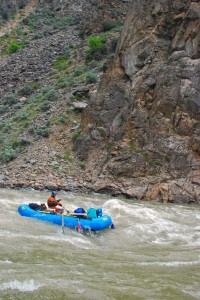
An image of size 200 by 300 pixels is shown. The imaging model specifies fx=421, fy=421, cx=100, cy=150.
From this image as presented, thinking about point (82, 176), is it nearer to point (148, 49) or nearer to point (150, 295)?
point (148, 49)

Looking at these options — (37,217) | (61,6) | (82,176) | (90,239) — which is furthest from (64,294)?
(61,6)

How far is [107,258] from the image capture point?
908cm

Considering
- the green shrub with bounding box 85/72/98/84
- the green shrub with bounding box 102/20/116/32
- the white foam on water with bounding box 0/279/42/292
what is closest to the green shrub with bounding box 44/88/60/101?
the green shrub with bounding box 85/72/98/84

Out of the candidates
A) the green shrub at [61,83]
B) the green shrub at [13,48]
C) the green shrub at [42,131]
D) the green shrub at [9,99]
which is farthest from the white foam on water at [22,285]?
the green shrub at [13,48]

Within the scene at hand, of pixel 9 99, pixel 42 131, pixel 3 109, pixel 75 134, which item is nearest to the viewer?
pixel 75 134

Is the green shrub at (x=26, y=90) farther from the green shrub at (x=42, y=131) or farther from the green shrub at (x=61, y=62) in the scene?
the green shrub at (x=42, y=131)

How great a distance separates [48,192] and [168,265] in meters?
10.5

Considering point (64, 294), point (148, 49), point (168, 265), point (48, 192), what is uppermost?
point (148, 49)

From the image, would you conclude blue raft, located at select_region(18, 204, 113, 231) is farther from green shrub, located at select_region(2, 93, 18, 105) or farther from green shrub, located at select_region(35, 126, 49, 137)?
green shrub, located at select_region(2, 93, 18, 105)

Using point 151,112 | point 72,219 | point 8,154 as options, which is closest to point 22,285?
point 72,219

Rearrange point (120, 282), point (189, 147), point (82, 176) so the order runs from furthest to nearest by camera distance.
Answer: point (82, 176), point (189, 147), point (120, 282)

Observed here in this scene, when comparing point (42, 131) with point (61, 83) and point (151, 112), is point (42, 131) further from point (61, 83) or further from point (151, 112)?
point (61, 83)

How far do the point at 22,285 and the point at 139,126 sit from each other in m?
13.5

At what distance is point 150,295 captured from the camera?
22.4 feet
